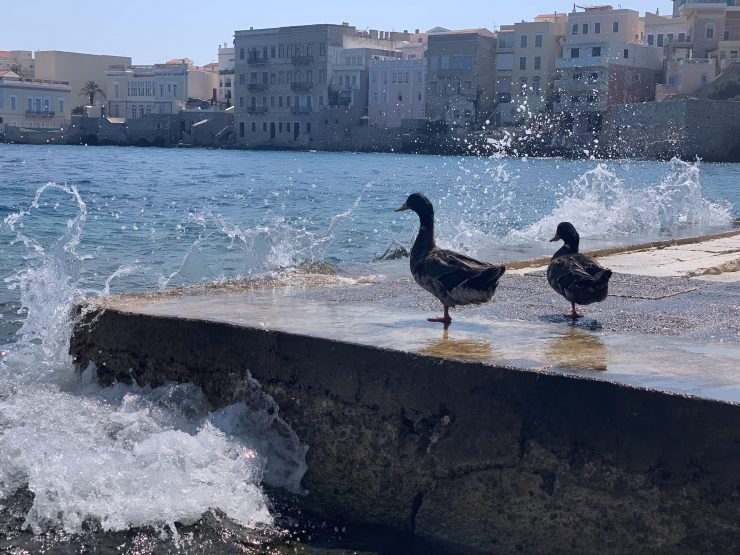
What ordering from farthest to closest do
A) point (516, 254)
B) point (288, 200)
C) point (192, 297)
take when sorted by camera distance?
1. point (288, 200)
2. point (516, 254)
3. point (192, 297)

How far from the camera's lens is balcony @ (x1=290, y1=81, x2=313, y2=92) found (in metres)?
96.4

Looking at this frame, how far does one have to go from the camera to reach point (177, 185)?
40094 mm

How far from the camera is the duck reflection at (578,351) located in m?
4.37

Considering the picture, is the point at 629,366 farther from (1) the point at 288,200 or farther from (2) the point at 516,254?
(1) the point at 288,200

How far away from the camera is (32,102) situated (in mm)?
102562

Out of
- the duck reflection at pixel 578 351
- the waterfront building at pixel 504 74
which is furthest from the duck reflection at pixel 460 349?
the waterfront building at pixel 504 74

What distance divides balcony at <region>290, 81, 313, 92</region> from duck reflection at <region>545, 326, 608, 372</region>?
92.7 m

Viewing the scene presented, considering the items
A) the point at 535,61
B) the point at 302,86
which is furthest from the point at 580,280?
the point at 302,86

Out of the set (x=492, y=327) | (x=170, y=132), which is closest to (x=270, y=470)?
(x=492, y=327)

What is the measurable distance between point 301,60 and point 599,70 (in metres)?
32.3

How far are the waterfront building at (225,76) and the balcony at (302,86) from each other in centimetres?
1238

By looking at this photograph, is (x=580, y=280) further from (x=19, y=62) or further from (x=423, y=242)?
(x=19, y=62)

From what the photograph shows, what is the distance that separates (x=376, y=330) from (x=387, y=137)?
85.5 metres

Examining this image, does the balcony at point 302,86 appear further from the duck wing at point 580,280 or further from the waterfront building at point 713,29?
the duck wing at point 580,280
